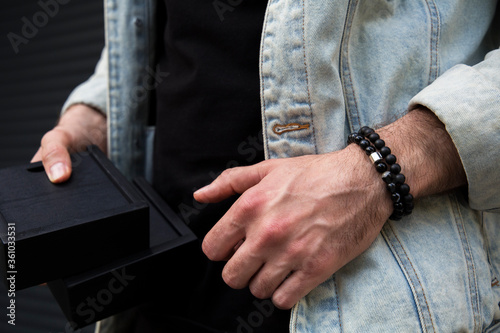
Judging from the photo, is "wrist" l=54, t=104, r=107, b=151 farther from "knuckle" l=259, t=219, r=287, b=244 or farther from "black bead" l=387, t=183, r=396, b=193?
"black bead" l=387, t=183, r=396, b=193

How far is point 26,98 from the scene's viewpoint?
3.41 metres

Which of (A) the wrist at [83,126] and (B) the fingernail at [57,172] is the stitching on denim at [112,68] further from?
(B) the fingernail at [57,172]

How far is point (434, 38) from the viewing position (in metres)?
0.75

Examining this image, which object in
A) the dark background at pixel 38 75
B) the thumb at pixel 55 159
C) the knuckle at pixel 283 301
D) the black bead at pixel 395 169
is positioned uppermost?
the black bead at pixel 395 169

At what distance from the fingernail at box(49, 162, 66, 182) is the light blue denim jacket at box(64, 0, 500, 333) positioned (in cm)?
45

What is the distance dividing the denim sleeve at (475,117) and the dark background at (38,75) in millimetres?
2666

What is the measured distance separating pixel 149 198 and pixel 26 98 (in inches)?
116

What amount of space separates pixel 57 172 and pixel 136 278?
284 mm

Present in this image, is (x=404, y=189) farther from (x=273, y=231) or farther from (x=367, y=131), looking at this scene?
(x=273, y=231)

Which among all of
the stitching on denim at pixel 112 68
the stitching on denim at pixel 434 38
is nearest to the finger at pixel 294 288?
the stitching on denim at pixel 434 38

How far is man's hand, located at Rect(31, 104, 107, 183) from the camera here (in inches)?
34.9

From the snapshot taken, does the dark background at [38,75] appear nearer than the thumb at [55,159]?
No

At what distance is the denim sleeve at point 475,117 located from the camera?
0.64m

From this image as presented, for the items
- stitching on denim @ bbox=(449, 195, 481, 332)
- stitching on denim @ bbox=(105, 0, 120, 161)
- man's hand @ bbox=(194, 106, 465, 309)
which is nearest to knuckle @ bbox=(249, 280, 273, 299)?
man's hand @ bbox=(194, 106, 465, 309)
